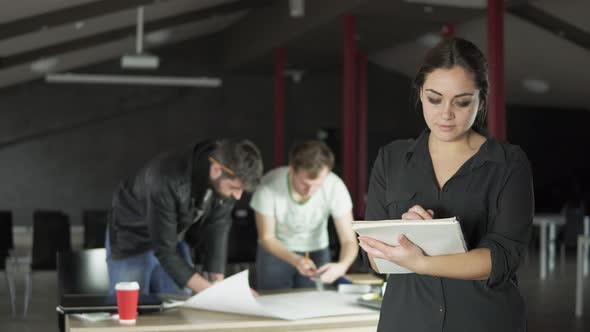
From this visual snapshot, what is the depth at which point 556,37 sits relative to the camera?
9.79 m

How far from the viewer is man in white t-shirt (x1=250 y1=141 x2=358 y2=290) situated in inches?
154

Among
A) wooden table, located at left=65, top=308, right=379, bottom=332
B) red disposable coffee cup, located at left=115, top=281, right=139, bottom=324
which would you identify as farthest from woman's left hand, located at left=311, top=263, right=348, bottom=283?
red disposable coffee cup, located at left=115, top=281, right=139, bottom=324

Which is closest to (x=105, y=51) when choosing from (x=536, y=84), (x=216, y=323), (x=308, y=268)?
(x=536, y=84)

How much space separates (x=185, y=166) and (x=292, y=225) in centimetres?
111

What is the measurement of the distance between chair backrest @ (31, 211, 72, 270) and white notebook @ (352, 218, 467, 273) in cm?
567

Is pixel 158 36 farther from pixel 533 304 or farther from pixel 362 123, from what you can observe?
pixel 533 304

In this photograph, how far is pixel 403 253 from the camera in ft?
5.38

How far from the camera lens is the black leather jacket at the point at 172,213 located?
3.18m

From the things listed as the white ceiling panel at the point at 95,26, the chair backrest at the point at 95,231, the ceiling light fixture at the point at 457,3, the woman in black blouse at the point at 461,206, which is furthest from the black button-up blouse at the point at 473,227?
the white ceiling panel at the point at 95,26

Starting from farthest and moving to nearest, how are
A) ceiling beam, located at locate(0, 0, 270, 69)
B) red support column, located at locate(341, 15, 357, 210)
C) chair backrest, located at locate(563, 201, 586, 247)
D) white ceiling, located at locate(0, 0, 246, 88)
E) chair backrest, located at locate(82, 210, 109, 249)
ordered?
ceiling beam, located at locate(0, 0, 270, 69)
chair backrest, located at locate(563, 201, 586, 247)
red support column, located at locate(341, 15, 357, 210)
white ceiling, located at locate(0, 0, 246, 88)
chair backrest, located at locate(82, 210, 109, 249)

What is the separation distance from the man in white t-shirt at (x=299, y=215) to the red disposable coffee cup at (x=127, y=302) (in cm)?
126

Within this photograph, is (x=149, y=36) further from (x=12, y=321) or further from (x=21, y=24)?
(x=12, y=321)

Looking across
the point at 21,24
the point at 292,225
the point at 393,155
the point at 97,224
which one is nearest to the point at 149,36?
the point at 21,24

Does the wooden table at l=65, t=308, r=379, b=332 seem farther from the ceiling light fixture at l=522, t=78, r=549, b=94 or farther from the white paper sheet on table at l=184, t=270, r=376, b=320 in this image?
the ceiling light fixture at l=522, t=78, r=549, b=94
